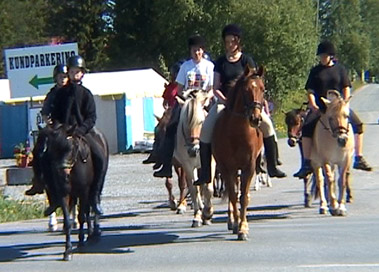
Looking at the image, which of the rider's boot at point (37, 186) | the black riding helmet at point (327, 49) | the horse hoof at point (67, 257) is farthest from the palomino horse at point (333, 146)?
the horse hoof at point (67, 257)

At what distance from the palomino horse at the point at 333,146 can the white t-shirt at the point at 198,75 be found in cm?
199

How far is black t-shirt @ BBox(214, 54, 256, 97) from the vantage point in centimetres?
1284

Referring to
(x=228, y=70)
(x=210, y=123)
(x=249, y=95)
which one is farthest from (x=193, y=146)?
(x=249, y=95)

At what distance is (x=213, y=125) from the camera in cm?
1276

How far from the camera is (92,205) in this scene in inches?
481

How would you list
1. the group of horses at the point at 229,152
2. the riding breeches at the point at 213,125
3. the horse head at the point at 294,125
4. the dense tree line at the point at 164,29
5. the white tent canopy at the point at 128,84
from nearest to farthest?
1. the group of horses at the point at 229,152
2. the riding breeches at the point at 213,125
3. the horse head at the point at 294,125
4. the white tent canopy at the point at 128,84
5. the dense tree line at the point at 164,29

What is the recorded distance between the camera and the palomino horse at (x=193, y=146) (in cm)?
1362

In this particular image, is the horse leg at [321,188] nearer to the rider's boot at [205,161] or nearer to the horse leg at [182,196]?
the horse leg at [182,196]

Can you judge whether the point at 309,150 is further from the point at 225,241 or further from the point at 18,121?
the point at 18,121

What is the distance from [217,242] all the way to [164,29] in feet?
159

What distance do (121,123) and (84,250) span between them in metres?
29.5

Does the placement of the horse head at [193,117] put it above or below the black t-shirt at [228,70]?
below

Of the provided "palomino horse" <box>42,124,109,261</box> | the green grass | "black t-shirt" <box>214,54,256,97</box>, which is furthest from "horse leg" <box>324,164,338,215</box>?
the green grass

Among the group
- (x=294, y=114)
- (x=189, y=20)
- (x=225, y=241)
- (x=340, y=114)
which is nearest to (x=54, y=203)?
(x=225, y=241)
